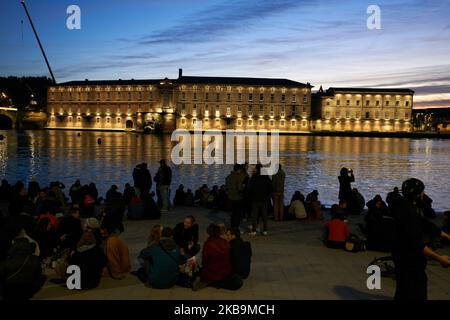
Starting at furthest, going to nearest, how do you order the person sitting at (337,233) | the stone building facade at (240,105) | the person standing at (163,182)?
the stone building facade at (240,105)
the person standing at (163,182)
the person sitting at (337,233)

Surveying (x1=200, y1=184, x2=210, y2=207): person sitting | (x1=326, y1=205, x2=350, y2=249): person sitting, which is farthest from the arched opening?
(x1=326, y1=205, x2=350, y2=249): person sitting

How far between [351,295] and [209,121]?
108331 mm

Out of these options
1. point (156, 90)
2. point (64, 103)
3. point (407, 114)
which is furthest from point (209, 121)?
point (407, 114)

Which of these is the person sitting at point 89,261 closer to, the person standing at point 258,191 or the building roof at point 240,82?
the person standing at point 258,191

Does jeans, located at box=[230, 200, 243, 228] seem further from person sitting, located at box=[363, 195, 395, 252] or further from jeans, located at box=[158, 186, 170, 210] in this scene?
jeans, located at box=[158, 186, 170, 210]

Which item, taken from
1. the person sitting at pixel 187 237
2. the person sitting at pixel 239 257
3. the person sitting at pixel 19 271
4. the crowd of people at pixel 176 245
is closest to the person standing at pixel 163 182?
the crowd of people at pixel 176 245

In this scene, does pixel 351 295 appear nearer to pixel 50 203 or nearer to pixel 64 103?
pixel 50 203

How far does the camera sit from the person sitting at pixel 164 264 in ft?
20.5

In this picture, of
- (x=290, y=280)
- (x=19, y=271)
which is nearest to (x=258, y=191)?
(x=290, y=280)

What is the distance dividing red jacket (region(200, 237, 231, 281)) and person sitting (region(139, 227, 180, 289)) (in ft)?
1.34

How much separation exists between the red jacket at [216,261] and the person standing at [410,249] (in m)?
2.65

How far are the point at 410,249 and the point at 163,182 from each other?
9710 mm

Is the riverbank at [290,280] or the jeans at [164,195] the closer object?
the riverbank at [290,280]

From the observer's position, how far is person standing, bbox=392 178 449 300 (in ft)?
13.2
